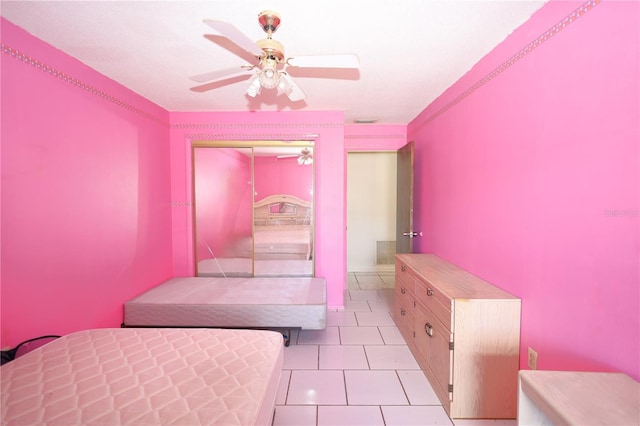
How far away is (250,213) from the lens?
380 centimetres

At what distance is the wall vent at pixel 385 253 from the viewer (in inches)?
221

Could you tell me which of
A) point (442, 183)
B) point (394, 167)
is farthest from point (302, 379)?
point (394, 167)

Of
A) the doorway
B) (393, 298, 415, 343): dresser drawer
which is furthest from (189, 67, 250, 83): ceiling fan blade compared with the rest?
the doorway

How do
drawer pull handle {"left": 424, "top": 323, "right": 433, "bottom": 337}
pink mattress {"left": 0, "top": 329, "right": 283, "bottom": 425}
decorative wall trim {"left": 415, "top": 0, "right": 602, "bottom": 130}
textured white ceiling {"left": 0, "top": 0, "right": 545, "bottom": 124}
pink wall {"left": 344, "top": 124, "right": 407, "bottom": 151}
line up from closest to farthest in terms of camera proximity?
pink mattress {"left": 0, "top": 329, "right": 283, "bottom": 425}, decorative wall trim {"left": 415, "top": 0, "right": 602, "bottom": 130}, textured white ceiling {"left": 0, "top": 0, "right": 545, "bottom": 124}, drawer pull handle {"left": 424, "top": 323, "right": 433, "bottom": 337}, pink wall {"left": 344, "top": 124, "right": 407, "bottom": 151}

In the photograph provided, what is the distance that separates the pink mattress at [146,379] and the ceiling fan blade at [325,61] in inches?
67.2

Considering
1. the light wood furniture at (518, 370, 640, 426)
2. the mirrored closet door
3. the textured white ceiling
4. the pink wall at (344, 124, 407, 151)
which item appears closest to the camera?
the light wood furniture at (518, 370, 640, 426)

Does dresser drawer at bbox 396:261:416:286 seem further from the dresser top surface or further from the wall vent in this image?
the wall vent

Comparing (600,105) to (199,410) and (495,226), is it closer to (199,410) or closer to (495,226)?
(495,226)

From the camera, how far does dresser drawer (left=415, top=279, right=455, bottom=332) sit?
1.84 metres

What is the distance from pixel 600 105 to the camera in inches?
49.9

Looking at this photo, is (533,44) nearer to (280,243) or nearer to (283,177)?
(283,177)

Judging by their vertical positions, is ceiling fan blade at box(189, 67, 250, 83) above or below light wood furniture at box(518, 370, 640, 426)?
above

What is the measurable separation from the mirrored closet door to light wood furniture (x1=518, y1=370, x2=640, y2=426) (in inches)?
108

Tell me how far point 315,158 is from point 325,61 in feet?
6.82
